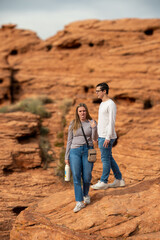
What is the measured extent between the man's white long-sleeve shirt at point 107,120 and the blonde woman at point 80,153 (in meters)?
0.16

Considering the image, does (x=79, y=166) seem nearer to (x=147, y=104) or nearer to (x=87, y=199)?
(x=87, y=199)

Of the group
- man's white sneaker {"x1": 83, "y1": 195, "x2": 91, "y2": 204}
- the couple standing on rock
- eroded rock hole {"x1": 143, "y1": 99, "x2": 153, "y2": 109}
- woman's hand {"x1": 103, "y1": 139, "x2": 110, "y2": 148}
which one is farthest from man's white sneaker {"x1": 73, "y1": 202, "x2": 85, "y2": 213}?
eroded rock hole {"x1": 143, "y1": 99, "x2": 153, "y2": 109}

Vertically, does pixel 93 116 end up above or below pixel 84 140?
below

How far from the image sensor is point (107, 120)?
4.85 m

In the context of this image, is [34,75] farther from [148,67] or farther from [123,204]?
[123,204]

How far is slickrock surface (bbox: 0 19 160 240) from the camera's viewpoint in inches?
178

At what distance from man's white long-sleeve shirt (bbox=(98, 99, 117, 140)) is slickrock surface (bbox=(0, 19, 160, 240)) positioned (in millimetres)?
1228

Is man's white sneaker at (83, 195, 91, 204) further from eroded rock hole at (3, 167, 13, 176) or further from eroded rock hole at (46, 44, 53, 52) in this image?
eroded rock hole at (46, 44, 53, 52)

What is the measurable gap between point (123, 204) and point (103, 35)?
16.4 m

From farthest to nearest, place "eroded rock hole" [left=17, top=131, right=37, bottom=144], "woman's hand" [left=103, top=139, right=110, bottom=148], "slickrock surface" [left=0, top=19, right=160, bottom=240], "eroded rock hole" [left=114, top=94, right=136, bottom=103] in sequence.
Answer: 1. "eroded rock hole" [left=114, top=94, right=136, bottom=103]
2. "eroded rock hole" [left=17, top=131, right=37, bottom=144]
3. "woman's hand" [left=103, top=139, right=110, bottom=148]
4. "slickrock surface" [left=0, top=19, right=160, bottom=240]

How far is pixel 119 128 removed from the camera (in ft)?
29.7

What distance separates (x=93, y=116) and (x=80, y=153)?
550 centimetres

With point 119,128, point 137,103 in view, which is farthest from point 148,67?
point 119,128

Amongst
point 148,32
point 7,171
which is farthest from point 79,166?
point 148,32
